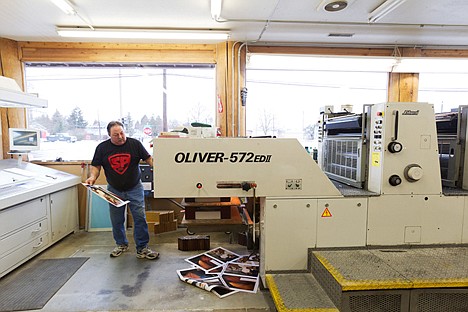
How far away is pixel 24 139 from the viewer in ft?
11.9

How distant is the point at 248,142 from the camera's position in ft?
7.09

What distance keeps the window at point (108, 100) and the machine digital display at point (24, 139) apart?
69 cm

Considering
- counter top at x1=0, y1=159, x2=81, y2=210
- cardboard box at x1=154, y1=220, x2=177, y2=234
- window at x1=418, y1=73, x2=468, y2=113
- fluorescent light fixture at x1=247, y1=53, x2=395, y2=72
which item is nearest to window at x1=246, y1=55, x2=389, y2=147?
fluorescent light fixture at x1=247, y1=53, x2=395, y2=72

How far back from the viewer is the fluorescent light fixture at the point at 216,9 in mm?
2909

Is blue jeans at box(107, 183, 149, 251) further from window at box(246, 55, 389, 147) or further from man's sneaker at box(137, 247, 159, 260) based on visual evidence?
window at box(246, 55, 389, 147)

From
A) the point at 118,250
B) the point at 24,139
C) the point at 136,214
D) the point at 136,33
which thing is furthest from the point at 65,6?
the point at 118,250

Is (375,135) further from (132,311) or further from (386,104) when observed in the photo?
(132,311)

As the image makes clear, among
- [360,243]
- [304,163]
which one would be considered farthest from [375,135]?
[360,243]

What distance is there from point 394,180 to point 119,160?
2.75 m

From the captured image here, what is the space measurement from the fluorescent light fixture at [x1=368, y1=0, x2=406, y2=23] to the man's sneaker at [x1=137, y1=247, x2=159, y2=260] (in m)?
3.80

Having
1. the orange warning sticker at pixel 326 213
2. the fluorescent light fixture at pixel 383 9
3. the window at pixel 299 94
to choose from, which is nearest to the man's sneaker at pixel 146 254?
the orange warning sticker at pixel 326 213

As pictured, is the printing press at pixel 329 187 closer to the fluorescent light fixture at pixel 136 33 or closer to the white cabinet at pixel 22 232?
the white cabinet at pixel 22 232

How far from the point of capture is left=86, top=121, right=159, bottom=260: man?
3.12 m

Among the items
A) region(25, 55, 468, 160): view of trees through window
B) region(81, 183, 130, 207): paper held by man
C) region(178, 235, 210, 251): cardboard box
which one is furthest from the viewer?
region(25, 55, 468, 160): view of trees through window
